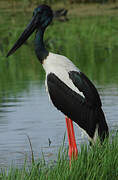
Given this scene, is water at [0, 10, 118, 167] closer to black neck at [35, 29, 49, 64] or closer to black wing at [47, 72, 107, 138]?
black wing at [47, 72, 107, 138]

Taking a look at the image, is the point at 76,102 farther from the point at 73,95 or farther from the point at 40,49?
the point at 40,49

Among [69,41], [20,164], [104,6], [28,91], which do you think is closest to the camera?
[20,164]

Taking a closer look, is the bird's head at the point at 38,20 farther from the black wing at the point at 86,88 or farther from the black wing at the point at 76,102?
the black wing at the point at 86,88

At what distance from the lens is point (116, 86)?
10602mm

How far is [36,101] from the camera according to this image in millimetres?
9766

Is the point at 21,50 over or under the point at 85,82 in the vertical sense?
under

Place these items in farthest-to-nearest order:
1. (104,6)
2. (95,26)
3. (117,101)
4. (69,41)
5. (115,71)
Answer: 1. (104,6)
2. (95,26)
3. (69,41)
4. (115,71)
5. (117,101)

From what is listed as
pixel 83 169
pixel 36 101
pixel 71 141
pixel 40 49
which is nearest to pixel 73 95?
pixel 71 141

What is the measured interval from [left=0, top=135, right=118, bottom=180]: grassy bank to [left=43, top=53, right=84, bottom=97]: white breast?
37.5 inches

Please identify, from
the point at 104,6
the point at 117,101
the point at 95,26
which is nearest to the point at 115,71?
the point at 117,101

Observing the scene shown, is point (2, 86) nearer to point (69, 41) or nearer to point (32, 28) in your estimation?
point (32, 28)

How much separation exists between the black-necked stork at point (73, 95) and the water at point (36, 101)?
275mm

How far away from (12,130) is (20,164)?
164cm

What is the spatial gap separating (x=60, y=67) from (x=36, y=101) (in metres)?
3.63
